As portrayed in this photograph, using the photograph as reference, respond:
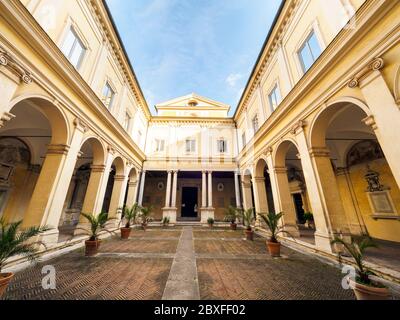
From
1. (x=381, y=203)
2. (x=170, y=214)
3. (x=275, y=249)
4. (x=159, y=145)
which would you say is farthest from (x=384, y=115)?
(x=159, y=145)

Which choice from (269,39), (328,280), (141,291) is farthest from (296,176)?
(141,291)

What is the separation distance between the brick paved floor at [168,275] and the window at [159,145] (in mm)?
11152

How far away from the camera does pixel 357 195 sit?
851 cm

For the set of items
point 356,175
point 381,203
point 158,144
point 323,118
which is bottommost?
point 381,203

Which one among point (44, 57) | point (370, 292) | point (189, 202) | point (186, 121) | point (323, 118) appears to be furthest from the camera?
point (189, 202)

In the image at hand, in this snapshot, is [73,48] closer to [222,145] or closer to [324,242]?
[324,242]

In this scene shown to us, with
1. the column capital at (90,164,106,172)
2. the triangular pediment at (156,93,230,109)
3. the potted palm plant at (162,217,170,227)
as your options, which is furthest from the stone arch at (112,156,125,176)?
the triangular pediment at (156,93,230,109)

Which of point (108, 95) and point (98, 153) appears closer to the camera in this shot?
point (98, 153)

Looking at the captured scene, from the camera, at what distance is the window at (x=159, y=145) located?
15.7 meters

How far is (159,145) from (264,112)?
33.7 feet

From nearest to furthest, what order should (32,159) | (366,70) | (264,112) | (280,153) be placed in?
1. (366,70)
2. (280,153)
3. (32,159)
4. (264,112)

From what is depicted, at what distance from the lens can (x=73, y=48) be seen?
6.36 meters

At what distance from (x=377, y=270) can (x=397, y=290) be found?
679mm

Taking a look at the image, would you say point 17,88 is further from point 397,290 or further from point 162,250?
point 397,290
